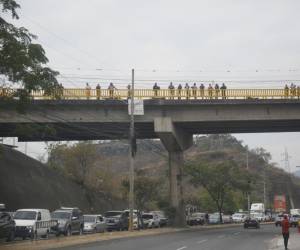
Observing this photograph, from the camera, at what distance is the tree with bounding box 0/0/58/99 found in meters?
18.7

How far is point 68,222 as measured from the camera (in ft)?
124

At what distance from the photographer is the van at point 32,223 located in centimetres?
3041

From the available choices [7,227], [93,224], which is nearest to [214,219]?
[93,224]

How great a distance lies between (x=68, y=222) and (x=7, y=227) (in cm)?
792

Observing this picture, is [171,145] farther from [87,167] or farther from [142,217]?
[87,167]

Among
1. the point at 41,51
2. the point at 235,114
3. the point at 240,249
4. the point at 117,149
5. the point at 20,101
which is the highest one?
the point at 117,149

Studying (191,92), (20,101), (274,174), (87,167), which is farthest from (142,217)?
(274,174)

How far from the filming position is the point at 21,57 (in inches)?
738

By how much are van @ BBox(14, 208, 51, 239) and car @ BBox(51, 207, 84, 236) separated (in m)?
2.01

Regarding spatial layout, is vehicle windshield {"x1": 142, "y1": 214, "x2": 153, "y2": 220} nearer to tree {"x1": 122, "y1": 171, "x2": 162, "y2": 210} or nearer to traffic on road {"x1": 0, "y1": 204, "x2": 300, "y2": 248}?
traffic on road {"x1": 0, "y1": 204, "x2": 300, "y2": 248}

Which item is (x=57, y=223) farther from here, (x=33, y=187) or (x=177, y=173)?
→ (x=33, y=187)

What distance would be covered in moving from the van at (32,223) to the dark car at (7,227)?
70 centimetres

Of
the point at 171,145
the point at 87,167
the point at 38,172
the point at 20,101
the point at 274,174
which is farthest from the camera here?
the point at 274,174

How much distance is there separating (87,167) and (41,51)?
62.0 metres
